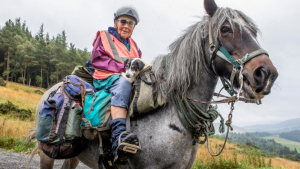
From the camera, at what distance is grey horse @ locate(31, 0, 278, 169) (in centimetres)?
226

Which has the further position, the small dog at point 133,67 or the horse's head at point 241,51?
the small dog at point 133,67

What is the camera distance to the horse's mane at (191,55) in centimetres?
242

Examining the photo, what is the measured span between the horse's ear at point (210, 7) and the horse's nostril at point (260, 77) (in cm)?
94

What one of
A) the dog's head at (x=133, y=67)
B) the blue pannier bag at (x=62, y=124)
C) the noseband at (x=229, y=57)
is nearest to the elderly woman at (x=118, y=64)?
the dog's head at (x=133, y=67)

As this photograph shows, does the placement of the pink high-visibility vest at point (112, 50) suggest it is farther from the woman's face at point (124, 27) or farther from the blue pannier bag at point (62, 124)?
the blue pannier bag at point (62, 124)

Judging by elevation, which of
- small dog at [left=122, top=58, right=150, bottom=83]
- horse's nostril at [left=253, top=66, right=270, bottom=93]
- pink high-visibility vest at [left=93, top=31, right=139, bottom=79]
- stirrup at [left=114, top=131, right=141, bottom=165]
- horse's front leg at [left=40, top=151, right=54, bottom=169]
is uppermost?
pink high-visibility vest at [left=93, top=31, right=139, bottom=79]

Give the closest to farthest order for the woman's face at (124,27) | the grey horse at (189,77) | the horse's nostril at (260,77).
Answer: the horse's nostril at (260,77) < the grey horse at (189,77) < the woman's face at (124,27)

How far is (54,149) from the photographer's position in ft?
9.00

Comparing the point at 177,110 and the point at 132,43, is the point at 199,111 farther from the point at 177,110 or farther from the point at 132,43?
the point at 132,43

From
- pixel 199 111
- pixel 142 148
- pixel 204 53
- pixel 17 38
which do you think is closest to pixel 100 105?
pixel 142 148

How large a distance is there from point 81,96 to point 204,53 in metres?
1.64

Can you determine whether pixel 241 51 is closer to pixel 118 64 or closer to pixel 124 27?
pixel 118 64

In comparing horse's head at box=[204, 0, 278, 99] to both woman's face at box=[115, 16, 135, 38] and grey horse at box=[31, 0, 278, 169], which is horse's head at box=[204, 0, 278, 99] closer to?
grey horse at box=[31, 0, 278, 169]

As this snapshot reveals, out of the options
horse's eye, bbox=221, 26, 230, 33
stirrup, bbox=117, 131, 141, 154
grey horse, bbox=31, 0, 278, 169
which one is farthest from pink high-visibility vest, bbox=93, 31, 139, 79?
horse's eye, bbox=221, 26, 230, 33
